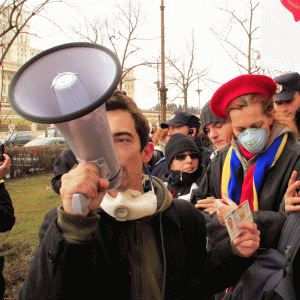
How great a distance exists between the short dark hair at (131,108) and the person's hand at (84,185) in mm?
515

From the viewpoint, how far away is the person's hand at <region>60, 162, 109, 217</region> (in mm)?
828

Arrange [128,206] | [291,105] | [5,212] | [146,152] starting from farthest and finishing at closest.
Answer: [291,105], [5,212], [146,152], [128,206]

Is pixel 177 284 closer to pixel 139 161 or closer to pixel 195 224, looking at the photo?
pixel 195 224

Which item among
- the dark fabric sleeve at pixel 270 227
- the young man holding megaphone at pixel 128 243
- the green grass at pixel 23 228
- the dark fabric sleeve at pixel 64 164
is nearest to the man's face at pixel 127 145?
the young man holding megaphone at pixel 128 243

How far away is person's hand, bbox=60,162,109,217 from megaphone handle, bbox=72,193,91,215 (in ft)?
0.05

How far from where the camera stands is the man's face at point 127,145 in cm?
128

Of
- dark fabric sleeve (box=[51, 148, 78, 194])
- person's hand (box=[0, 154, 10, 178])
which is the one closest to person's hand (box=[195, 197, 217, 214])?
person's hand (box=[0, 154, 10, 178])

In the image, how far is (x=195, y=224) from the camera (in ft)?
4.68

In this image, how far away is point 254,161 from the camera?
173 centimetres

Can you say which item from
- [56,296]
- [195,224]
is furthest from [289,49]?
[56,296]

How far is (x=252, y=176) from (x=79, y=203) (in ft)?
3.84

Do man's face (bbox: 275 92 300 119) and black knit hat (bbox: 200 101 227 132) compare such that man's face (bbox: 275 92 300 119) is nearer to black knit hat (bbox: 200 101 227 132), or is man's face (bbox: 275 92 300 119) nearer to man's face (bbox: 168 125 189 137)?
black knit hat (bbox: 200 101 227 132)

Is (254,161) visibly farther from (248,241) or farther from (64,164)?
(64,164)

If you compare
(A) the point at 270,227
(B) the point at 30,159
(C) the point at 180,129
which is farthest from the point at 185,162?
(B) the point at 30,159
